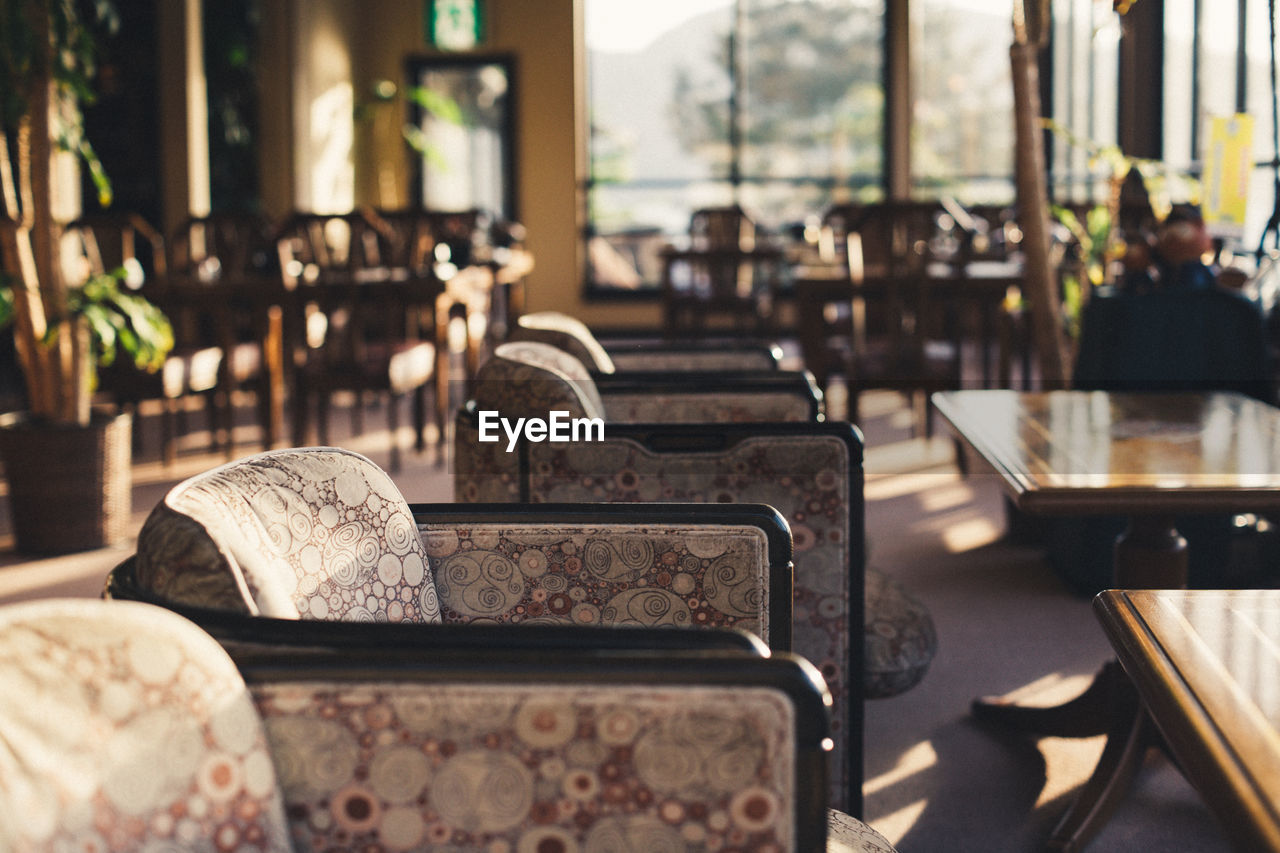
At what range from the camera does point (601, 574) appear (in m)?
1.58

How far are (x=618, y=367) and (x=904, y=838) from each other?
1778 mm

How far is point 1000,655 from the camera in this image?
2.95 meters

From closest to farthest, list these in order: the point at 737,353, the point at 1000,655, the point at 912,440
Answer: the point at 1000,655, the point at 737,353, the point at 912,440

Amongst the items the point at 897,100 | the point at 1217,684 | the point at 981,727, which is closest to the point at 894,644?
the point at 981,727

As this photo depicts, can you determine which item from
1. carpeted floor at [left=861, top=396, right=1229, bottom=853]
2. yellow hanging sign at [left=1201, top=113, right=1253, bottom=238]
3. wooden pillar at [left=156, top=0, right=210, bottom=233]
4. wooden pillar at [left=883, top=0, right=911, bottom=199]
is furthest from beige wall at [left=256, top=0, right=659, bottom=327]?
yellow hanging sign at [left=1201, top=113, right=1253, bottom=238]

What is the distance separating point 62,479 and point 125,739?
3.18 meters

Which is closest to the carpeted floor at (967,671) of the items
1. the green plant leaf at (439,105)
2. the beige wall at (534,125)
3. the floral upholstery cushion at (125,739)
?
the floral upholstery cushion at (125,739)

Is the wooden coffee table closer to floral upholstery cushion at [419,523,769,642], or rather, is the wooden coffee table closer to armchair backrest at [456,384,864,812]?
armchair backrest at [456,384,864,812]

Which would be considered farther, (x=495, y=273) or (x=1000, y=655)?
(x=495, y=273)

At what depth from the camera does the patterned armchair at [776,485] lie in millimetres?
2027

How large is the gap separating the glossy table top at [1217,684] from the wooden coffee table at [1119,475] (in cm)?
41

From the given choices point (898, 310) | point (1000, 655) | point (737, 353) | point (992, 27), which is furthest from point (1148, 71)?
point (1000, 655)

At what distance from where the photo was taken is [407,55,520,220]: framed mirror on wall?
10102 millimetres

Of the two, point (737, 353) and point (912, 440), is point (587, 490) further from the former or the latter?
point (912, 440)
